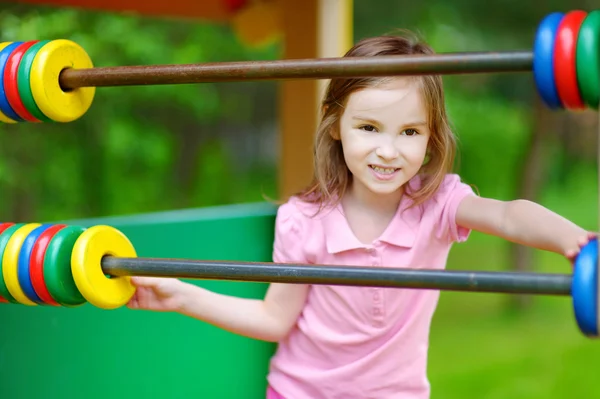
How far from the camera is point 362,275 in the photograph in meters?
1.01

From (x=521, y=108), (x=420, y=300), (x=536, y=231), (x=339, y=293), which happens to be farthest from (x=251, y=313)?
(x=521, y=108)

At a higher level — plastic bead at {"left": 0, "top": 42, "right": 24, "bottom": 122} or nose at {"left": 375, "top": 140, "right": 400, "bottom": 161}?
plastic bead at {"left": 0, "top": 42, "right": 24, "bottom": 122}

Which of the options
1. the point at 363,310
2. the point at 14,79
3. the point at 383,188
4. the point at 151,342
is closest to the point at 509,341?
the point at 151,342

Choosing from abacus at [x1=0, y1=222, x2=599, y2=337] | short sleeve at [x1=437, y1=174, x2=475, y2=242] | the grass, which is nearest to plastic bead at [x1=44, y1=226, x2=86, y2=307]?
abacus at [x1=0, y1=222, x2=599, y2=337]

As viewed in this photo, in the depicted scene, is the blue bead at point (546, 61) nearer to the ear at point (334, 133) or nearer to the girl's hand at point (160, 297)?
the ear at point (334, 133)

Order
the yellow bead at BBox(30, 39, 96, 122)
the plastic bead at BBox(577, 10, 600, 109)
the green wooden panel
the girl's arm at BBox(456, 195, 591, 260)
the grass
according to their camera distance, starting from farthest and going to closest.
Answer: the grass, the green wooden panel, the yellow bead at BBox(30, 39, 96, 122), the girl's arm at BBox(456, 195, 591, 260), the plastic bead at BBox(577, 10, 600, 109)

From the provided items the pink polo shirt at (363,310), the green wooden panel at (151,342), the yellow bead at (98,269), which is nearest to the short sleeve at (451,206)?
the pink polo shirt at (363,310)

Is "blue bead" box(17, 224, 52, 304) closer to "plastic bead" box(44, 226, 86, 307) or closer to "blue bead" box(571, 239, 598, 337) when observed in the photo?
"plastic bead" box(44, 226, 86, 307)

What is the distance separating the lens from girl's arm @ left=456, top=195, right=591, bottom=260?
1.03 metres

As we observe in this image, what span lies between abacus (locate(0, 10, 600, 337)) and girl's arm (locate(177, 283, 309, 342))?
123 mm

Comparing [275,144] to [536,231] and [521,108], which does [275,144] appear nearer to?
[521,108]

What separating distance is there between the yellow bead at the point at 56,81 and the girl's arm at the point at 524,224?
1.89 ft

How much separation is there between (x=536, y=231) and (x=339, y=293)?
1.23 ft

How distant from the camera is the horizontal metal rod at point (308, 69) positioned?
37.8 inches
